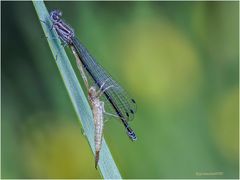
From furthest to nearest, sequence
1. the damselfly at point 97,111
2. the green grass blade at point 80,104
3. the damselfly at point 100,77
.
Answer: the damselfly at point 100,77 → the damselfly at point 97,111 → the green grass blade at point 80,104

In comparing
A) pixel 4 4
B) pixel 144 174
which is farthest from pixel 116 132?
pixel 4 4

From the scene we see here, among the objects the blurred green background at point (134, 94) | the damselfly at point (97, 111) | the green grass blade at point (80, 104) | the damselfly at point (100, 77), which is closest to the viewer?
the green grass blade at point (80, 104)

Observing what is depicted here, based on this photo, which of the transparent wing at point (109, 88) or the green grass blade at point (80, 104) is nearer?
the green grass blade at point (80, 104)

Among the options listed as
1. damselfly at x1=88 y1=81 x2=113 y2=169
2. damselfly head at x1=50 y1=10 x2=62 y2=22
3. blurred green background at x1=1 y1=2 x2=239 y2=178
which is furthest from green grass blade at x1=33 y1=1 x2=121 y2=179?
blurred green background at x1=1 y1=2 x2=239 y2=178

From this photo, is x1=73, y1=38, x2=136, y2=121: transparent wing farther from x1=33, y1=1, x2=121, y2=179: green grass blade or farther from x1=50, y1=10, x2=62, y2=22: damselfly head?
x1=33, y1=1, x2=121, y2=179: green grass blade

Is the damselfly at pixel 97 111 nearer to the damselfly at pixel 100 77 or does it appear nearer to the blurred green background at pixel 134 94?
the damselfly at pixel 100 77

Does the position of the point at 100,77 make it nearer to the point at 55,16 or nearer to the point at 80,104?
the point at 55,16

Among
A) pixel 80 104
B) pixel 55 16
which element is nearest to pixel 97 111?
pixel 80 104

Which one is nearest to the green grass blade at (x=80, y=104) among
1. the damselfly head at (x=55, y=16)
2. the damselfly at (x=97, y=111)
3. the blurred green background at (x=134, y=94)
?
the damselfly at (x=97, y=111)
